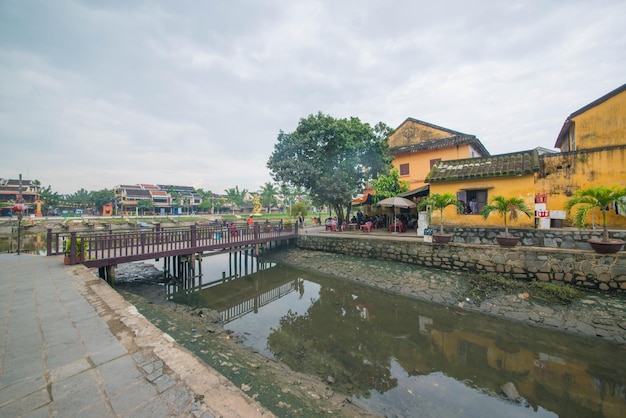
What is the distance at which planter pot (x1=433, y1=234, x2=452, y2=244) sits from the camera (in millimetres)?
11180

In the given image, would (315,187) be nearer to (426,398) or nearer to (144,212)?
(426,398)

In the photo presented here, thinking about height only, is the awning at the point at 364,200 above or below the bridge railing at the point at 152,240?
above

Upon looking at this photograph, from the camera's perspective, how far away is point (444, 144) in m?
18.4

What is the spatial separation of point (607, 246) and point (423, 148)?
1321 centimetres

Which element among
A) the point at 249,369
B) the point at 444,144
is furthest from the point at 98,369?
the point at 444,144

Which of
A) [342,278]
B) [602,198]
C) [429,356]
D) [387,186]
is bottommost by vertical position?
[429,356]

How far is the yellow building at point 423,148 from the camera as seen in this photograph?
60.2ft

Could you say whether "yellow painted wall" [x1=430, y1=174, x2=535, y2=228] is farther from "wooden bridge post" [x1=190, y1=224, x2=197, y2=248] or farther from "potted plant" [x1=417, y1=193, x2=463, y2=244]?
"wooden bridge post" [x1=190, y1=224, x2=197, y2=248]

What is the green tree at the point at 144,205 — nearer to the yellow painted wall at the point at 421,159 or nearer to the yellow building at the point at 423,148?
the yellow building at the point at 423,148

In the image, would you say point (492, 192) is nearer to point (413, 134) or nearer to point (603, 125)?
point (603, 125)

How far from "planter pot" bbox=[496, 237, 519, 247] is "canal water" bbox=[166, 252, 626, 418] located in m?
3.37

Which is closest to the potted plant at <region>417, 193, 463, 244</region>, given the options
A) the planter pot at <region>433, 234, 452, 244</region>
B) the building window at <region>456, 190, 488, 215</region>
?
the planter pot at <region>433, 234, 452, 244</region>

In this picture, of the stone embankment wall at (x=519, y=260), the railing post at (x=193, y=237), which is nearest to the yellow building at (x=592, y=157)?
the stone embankment wall at (x=519, y=260)

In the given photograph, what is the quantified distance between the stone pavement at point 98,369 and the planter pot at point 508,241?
10773mm
